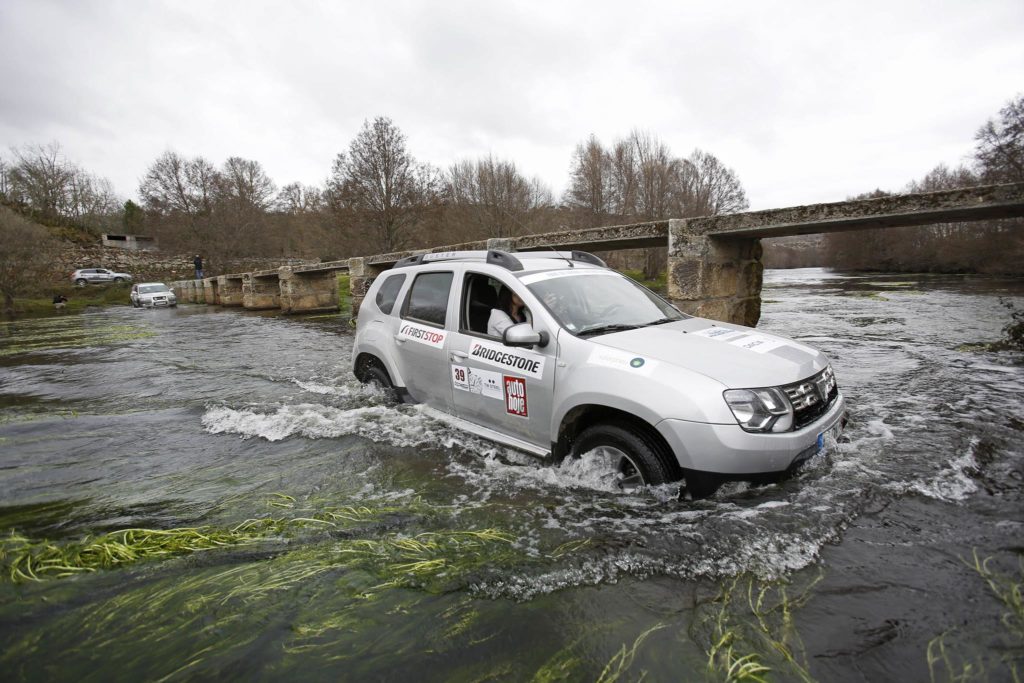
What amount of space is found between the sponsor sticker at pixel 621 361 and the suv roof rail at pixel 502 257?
4.23ft

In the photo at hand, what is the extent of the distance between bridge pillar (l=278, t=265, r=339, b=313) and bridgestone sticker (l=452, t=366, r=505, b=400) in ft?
58.0

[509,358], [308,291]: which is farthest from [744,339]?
[308,291]

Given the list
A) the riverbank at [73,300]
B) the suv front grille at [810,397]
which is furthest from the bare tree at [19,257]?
the suv front grille at [810,397]

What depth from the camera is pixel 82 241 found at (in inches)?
2013

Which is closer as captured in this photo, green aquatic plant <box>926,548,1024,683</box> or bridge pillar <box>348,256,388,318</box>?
green aquatic plant <box>926,548,1024,683</box>

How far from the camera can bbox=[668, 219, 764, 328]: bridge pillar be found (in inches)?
311

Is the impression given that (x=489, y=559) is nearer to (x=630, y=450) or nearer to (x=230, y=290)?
(x=630, y=450)

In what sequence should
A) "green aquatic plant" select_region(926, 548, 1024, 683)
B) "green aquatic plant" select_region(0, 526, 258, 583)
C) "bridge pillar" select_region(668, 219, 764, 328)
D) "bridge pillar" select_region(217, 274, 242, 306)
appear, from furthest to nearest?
1. "bridge pillar" select_region(217, 274, 242, 306)
2. "bridge pillar" select_region(668, 219, 764, 328)
3. "green aquatic plant" select_region(0, 526, 258, 583)
4. "green aquatic plant" select_region(926, 548, 1024, 683)

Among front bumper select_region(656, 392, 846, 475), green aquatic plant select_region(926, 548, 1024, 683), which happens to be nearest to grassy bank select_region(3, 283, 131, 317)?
front bumper select_region(656, 392, 846, 475)

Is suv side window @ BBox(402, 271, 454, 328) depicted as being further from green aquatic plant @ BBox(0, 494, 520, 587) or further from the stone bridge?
green aquatic plant @ BBox(0, 494, 520, 587)

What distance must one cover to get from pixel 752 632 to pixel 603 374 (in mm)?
1584

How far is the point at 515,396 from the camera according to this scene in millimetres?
3840

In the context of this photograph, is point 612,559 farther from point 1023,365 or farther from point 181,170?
point 181,170

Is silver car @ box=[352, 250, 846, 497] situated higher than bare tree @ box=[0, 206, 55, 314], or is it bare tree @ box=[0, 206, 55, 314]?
bare tree @ box=[0, 206, 55, 314]
